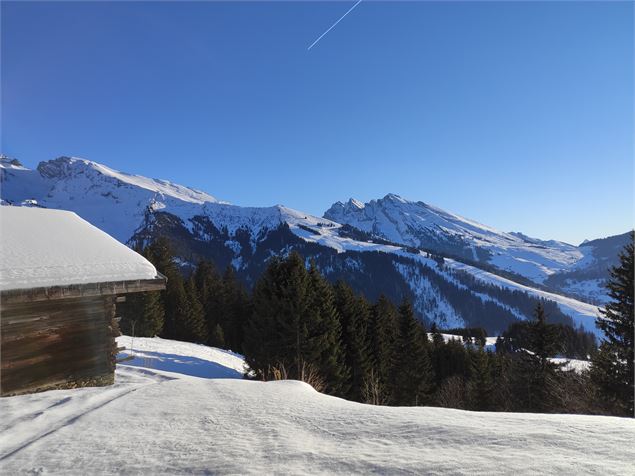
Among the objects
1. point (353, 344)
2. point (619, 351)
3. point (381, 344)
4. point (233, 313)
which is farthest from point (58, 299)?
point (233, 313)

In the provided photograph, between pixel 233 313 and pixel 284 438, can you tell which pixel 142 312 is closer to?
pixel 233 313

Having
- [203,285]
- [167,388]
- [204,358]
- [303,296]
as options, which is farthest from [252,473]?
[203,285]

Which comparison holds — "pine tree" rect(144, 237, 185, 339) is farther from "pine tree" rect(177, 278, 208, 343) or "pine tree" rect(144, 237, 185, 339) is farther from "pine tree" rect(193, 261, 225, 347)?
"pine tree" rect(193, 261, 225, 347)

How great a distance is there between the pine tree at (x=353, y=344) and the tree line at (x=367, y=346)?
75mm

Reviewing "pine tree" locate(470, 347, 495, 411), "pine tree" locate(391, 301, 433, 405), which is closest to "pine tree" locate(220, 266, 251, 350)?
"pine tree" locate(391, 301, 433, 405)

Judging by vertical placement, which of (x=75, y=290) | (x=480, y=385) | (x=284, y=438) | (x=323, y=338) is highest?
(x=75, y=290)

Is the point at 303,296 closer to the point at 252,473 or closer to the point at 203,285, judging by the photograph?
the point at 252,473

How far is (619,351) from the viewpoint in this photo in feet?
52.5

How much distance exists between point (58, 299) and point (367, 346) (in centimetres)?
2398

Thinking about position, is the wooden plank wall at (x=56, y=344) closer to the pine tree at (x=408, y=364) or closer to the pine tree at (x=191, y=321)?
the pine tree at (x=408, y=364)

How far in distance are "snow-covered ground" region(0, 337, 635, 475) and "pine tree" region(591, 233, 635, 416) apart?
16.8m

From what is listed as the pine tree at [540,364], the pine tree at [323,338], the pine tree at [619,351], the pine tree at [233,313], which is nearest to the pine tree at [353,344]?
the pine tree at [323,338]

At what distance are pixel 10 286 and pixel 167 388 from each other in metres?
3.94

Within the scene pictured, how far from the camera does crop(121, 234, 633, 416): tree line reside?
53.5 feet
